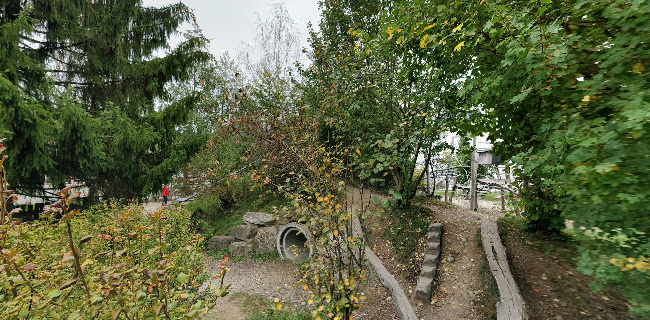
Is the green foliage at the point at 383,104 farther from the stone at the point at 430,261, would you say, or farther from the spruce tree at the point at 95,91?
the spruce tree at the point at 95,91

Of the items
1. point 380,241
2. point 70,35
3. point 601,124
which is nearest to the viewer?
point 601,124

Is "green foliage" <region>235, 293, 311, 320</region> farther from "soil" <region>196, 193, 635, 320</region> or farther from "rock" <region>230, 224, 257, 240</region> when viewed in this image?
"rock" <region>230, 224, 257, 240</region>

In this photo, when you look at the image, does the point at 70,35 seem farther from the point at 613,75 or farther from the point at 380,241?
the point at 613,75

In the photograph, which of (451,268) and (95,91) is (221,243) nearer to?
(95,91)

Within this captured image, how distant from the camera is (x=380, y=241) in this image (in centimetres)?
640

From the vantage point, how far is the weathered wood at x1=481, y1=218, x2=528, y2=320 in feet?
10.4

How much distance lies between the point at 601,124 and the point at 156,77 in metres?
9.71

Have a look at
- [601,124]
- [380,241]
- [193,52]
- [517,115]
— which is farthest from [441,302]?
[193,52]

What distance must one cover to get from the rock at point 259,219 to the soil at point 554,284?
623cm

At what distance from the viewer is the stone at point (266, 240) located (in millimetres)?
8352

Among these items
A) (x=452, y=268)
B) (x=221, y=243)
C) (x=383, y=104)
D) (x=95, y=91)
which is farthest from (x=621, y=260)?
(x=95, y=91)

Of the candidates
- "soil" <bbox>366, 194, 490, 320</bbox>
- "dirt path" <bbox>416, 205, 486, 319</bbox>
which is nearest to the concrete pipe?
"soil" <bbox>366, 194, 490, 320</bbox>

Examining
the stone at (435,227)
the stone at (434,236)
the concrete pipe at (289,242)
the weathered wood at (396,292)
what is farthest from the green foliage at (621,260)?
the concrete pipe at (289,242)

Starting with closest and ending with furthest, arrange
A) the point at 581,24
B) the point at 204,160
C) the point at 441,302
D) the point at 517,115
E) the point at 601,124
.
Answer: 1. the point at 601,124
2. the point at 581,24
3. the point at 517,115
4. the point at 441,302
5. the point at 204,160
